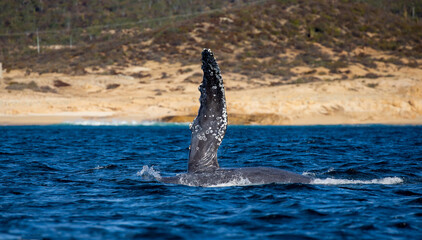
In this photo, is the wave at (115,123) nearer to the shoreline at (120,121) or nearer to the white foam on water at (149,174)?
the shoreline at (120,121)

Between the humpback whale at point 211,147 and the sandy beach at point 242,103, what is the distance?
27379 mm

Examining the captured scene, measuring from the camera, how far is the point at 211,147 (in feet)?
30.2

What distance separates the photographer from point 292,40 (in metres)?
61.2

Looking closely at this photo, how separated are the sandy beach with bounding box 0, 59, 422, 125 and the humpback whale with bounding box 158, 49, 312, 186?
89.8ft

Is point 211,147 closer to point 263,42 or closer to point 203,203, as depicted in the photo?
point 203,203

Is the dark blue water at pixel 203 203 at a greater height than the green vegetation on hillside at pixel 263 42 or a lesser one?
lesser

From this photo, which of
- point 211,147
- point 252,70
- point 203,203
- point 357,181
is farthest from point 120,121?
point 203,203

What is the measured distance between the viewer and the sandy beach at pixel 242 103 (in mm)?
37469

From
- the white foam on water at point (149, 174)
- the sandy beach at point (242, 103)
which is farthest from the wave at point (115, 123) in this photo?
the white foam on water at point (149, 174)

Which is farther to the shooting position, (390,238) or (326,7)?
(326,7)

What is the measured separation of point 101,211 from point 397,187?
562 cm

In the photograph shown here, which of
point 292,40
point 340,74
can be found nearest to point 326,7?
point 292,40

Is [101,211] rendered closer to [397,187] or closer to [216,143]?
[216,143]

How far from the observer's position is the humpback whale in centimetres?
905
